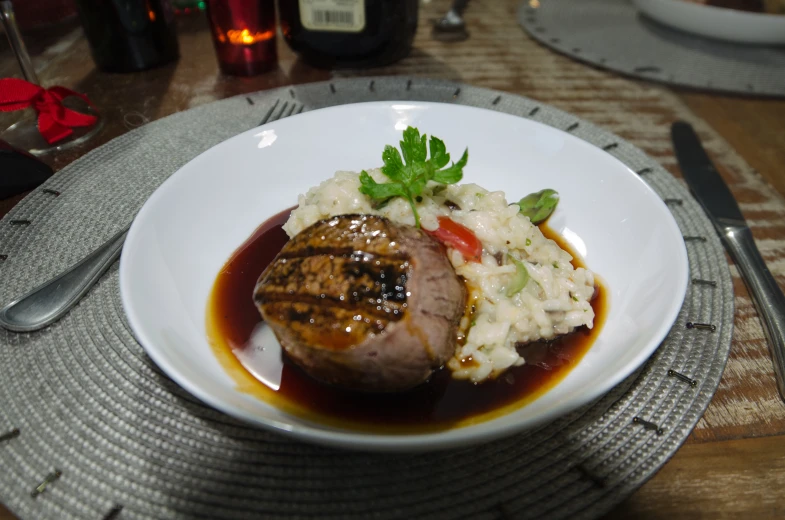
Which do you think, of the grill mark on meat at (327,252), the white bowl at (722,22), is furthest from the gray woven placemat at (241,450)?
the white bowl at (722,22)

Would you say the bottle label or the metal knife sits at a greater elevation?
the bottle label

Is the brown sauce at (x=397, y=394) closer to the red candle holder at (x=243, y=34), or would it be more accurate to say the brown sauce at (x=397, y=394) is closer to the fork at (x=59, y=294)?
the fork at (x=59, y=294)

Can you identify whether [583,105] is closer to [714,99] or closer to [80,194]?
[714,99]

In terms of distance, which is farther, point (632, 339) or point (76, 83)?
point (76, 83)

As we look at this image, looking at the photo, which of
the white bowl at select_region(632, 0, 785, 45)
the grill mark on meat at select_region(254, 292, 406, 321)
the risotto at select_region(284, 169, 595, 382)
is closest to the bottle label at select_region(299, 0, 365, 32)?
the risotto at select_region(284, 169, 595, 382)

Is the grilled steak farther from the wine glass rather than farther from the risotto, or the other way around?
the wine glass

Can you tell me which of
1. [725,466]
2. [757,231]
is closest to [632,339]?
[725,466]
